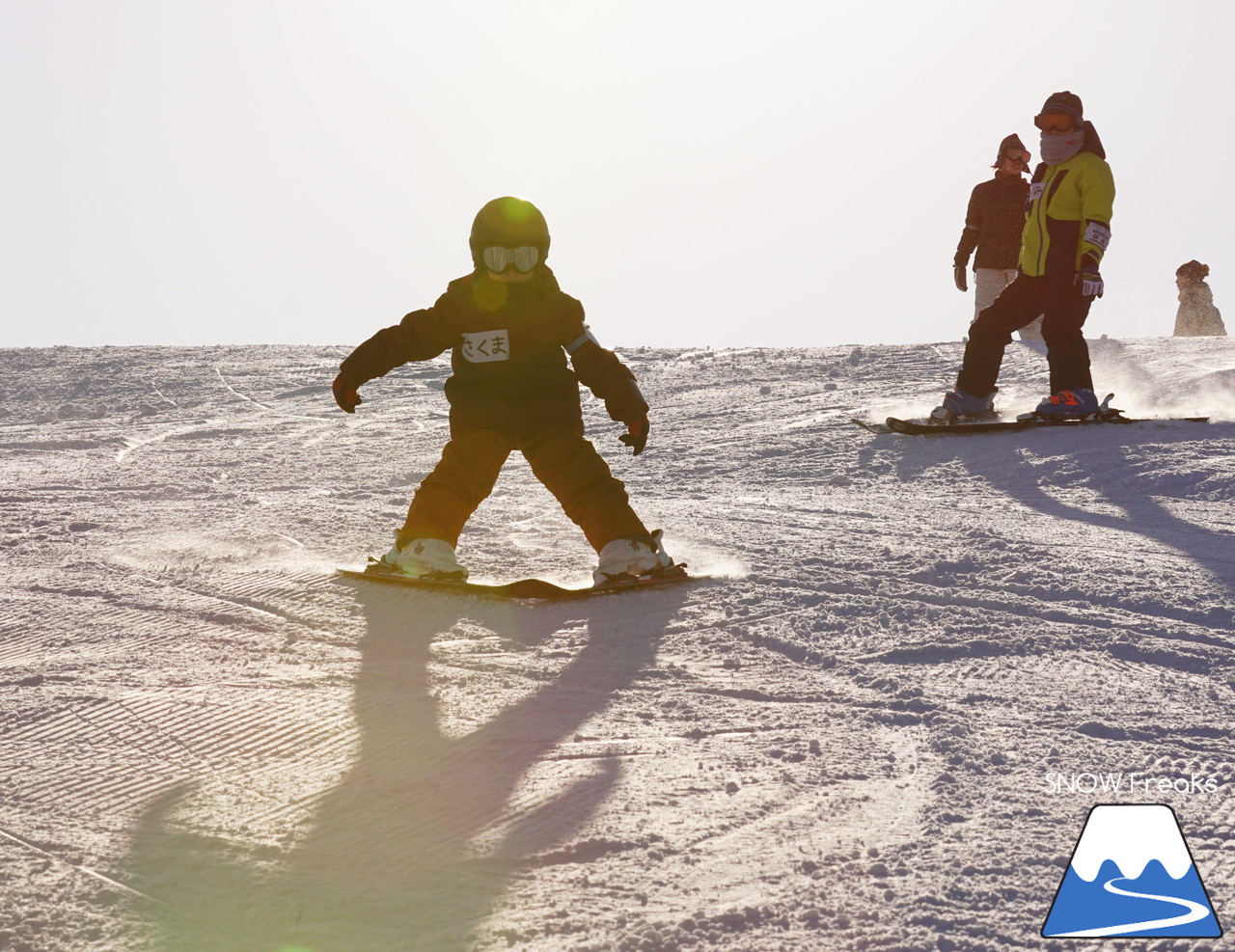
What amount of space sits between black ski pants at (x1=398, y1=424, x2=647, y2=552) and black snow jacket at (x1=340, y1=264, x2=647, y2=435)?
0.07 meters

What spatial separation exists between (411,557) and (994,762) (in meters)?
2.30

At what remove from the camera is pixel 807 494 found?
5.94 m

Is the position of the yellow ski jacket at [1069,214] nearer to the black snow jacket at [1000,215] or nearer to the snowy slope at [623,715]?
the snowy slope at [623,715]

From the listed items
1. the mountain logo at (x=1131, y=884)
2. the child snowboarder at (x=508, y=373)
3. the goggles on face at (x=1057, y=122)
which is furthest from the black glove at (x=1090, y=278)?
the mountain logo at (x=1131, y=884)

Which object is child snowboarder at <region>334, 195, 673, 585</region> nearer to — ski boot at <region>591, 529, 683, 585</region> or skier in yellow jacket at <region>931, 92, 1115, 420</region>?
ski boot at <region>591, 529, 683, 585</region>

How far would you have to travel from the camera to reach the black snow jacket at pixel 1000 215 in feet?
33.9

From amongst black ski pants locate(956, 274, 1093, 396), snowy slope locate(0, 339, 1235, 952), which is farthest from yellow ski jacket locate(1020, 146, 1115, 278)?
snowy slope locate(0, 339, 1235, 952)

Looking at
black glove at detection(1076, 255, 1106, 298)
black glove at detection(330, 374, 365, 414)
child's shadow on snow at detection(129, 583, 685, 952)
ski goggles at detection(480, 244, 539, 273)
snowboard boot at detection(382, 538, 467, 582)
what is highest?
black glove at detection(1076, 255, 1106, 298)

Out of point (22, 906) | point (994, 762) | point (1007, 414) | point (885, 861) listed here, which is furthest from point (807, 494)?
point (22, 906)

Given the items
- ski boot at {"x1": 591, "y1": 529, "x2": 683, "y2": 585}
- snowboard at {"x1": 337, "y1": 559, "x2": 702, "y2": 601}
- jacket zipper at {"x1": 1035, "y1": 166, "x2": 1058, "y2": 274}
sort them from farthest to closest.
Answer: jacket zipper at {"x1": 1035, "y1": 166, "x2": 1058, "y2": 274} → ski boot at {"x1": 591, "y1": 529, "x2": 683, "y2": 585} → snowboard at {"x1": 337, "y1": 559, "x2": 702, "y2": 601}

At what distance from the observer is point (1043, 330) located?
7059 millimetres

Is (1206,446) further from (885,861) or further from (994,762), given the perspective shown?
(885,861)
